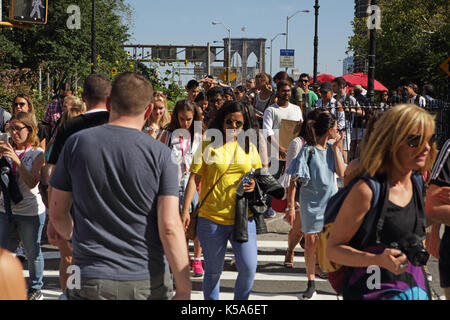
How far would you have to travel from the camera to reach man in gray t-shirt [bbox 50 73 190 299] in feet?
9.94

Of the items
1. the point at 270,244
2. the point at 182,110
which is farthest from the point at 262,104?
the point at 182,110

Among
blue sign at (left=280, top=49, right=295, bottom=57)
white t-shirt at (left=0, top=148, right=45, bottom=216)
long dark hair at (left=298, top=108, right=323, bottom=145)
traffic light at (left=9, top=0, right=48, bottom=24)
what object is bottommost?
white t-shirt at (left=0, top=148, right=45, bottom=216)

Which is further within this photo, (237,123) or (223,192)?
(237,123)

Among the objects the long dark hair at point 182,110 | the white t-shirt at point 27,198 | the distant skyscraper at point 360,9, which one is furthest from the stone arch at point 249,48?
the white t-shirt at point 27,198

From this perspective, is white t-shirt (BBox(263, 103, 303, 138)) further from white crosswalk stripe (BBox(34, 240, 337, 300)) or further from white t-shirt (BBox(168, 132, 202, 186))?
white t-shirt (BBox(168, 132, 202, 186))

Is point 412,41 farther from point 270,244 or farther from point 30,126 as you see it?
point 30,126

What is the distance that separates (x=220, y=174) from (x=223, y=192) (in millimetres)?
154

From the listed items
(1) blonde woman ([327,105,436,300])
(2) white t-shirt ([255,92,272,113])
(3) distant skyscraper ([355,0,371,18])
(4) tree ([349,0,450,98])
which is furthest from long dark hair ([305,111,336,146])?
(3) distant skyscraper ([355,0,371,18])

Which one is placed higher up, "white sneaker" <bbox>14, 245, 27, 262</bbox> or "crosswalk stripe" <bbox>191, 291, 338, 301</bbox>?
"white sneaker" <bbox>14, 245, 27, 262</bbox>

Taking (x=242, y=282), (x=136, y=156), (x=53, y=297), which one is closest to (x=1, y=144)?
(x=53, y=297)

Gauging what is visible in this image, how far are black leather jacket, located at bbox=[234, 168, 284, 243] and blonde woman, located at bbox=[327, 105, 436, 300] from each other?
6.25 feet

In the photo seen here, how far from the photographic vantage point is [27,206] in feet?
19.7

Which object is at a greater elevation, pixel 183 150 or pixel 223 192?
pixel 183 150

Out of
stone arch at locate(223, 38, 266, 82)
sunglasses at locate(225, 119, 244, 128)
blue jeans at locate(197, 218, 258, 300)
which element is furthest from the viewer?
stone arch at locate(223, 38, 266, 82)
